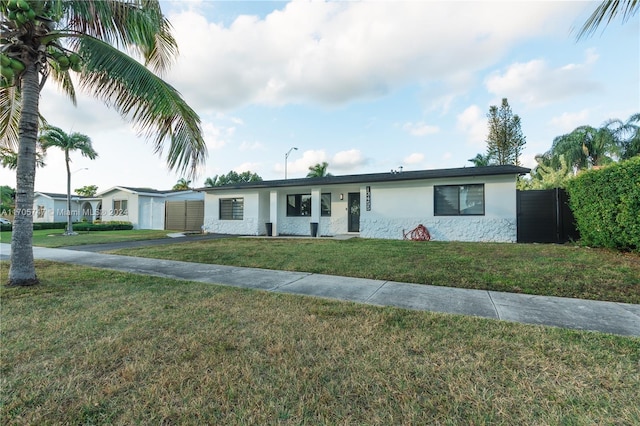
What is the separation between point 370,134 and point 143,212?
1976cm

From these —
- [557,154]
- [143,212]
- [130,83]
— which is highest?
[557,154]

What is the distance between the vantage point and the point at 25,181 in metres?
5.02

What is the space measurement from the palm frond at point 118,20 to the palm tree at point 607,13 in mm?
6835

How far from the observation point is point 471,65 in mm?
10695

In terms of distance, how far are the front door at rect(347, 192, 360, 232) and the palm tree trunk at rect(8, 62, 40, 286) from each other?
1220 cm

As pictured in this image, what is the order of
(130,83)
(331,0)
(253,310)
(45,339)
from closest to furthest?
(45,339)
(253,310)
(130,83)
(331,0)

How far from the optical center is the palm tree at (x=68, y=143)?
16.8m

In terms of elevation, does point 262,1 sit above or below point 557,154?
above

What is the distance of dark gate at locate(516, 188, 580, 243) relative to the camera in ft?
35.1

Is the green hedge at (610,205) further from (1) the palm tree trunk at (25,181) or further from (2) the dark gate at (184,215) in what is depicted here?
(2) the dark gate at (184,215)

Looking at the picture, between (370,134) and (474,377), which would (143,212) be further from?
(474,377)

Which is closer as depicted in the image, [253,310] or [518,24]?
[253,310]

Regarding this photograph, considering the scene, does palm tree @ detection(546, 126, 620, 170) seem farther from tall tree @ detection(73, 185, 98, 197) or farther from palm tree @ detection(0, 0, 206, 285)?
tall tree @ detection(73, 185, 98, 197)

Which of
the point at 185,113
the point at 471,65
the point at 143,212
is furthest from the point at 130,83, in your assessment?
the point at 143,212
